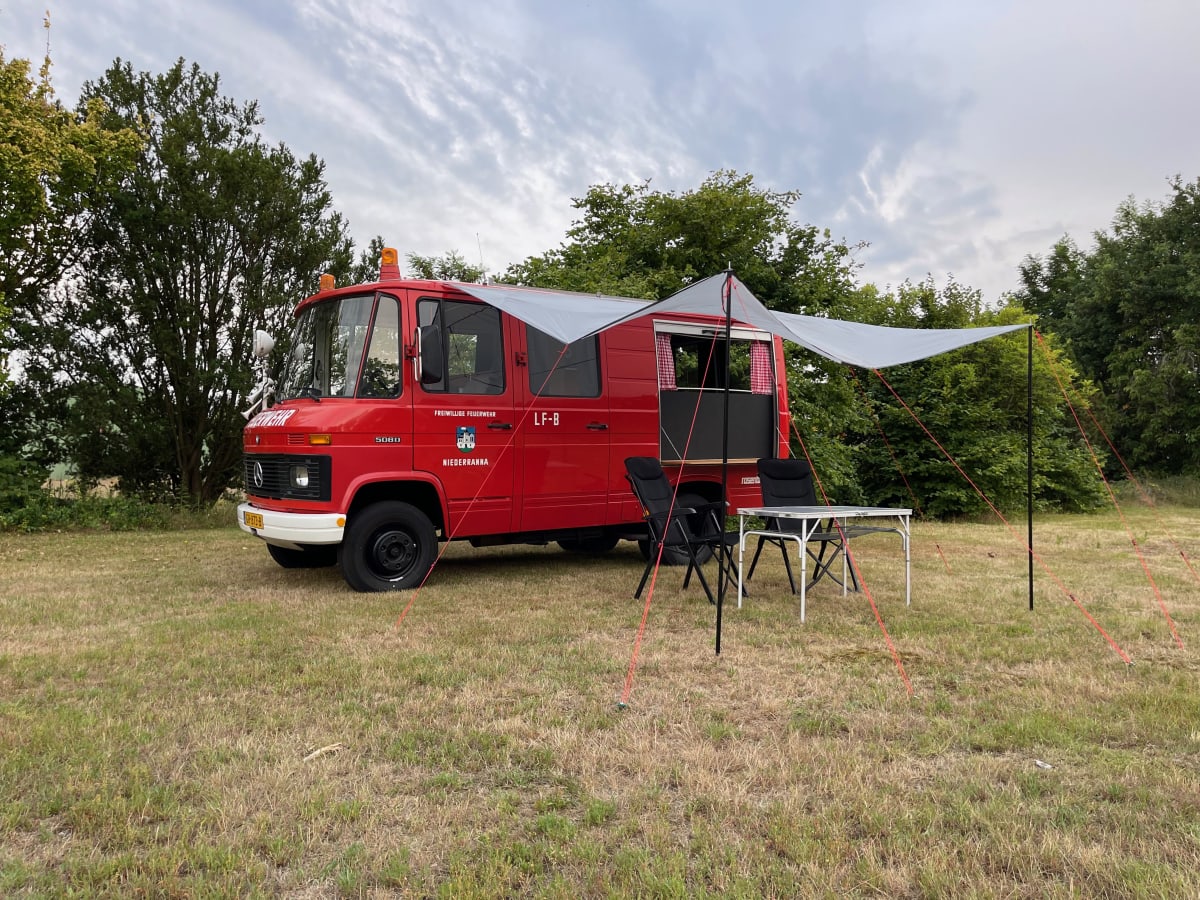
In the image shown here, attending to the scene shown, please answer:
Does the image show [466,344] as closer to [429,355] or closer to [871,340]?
[429,355]

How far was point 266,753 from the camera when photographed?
295 centimetres

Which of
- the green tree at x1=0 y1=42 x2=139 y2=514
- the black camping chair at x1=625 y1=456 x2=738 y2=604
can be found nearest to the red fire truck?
the black camping chair at x1=625 y1=456 x2=738 y2=604

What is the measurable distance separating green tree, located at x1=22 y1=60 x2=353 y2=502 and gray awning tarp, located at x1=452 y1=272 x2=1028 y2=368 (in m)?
6.92

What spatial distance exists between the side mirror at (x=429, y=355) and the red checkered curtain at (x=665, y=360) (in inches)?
91.0

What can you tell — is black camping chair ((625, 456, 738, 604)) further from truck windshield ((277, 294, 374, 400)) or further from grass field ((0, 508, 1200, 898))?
truck windshield ((277, 294, 374, 400))

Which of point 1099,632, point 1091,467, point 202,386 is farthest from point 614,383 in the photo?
point 1091,467

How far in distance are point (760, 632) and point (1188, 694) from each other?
85.5 inches

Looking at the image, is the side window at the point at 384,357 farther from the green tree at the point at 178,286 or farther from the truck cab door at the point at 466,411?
the green tree at the point at 178,286

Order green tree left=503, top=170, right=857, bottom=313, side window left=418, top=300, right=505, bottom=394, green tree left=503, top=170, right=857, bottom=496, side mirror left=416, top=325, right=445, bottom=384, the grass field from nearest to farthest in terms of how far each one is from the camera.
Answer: the grass field → side mirror left=416, top=325, right=445, bottom=384 → side window left=418, top=300, right=505, bottom=394 → green tree left=503, top=170, right=857, bottom=496 → green tree left=503, top=170, right=857, bottom=313

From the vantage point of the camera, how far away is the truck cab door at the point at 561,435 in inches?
270

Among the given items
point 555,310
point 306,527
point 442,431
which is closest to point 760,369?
point 555,310

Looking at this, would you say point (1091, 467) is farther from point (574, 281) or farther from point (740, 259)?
point (574, 281)

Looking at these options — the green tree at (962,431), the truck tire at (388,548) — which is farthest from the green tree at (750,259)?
the truck tire at (388,548)

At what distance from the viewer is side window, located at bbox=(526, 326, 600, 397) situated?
22.8ft
